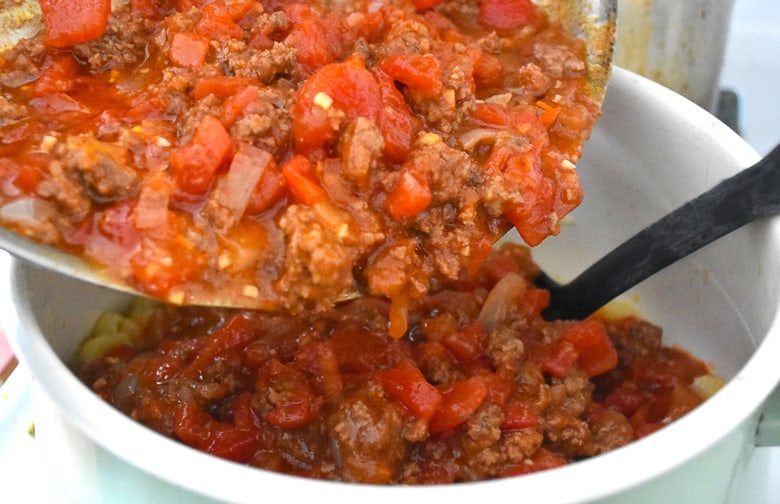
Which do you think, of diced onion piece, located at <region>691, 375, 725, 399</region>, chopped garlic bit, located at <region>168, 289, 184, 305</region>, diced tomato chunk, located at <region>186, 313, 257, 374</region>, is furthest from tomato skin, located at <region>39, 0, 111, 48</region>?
diced onion piece, located at <region>691, 375, 725, 399</region>

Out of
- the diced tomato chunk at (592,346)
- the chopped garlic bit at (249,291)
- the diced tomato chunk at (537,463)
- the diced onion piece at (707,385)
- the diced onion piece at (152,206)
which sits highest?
the diced onion piece at (152,206)

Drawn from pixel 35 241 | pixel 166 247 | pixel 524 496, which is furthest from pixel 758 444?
pixel 35 241

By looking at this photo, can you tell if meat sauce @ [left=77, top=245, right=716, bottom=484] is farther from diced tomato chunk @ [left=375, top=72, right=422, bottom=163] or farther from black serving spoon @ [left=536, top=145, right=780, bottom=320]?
diced tomato chunk @ [left=375, top=72, right=422, bottom=163]

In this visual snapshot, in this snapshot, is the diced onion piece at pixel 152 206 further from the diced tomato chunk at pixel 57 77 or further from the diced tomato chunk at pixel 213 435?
the diced tomato chunk at pixel 213 435

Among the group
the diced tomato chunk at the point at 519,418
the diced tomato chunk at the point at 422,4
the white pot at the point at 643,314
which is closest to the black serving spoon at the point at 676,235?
the white pot at the point at 643,314

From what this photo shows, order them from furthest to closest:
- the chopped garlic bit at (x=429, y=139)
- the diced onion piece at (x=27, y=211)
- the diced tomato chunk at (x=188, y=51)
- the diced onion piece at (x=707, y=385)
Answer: the diced onion piece at (x=707, y=385) < the diced tomato chunk at (x=188, y=51) < the chopped garlic bit at (x=429, y=139) < the diced onion piece at (x=27, y=211)

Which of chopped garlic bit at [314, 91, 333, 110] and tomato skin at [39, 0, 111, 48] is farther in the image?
tomato skin at [39, 0, 111, 48]

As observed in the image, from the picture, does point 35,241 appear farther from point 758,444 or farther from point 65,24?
point 758,444
